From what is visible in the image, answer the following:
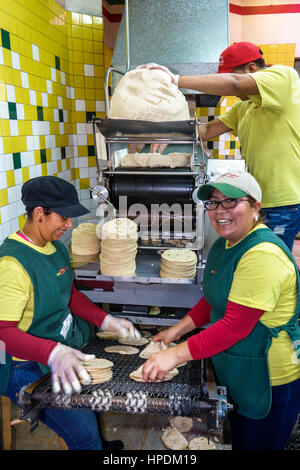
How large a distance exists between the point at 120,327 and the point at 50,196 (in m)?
0.78

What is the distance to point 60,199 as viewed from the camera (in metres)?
1.68

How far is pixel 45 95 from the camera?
3.25 m

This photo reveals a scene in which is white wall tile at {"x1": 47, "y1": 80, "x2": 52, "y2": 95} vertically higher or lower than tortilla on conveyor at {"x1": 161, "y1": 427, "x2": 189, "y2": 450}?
higher

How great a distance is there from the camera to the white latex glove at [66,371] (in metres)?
1.47

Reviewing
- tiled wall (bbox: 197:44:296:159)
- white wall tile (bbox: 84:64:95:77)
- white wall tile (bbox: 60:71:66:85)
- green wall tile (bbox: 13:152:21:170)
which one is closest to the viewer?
green wall tile (bbox: 13:152:21:170)

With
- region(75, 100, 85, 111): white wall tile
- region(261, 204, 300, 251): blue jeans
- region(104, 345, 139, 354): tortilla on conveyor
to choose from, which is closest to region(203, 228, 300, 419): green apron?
region(104, 345, 139, 354): tortilla on conveyor

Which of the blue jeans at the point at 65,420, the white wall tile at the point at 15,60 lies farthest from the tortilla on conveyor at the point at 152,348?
the white wall tile at the point at 15,60

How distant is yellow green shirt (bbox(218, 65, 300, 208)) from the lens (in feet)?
7.16

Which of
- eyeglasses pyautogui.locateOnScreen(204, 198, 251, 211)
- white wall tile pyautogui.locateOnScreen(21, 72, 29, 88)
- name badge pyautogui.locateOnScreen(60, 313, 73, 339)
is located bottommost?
name badge pyautogui.locateOnScreen(60, 313, 73, 339)

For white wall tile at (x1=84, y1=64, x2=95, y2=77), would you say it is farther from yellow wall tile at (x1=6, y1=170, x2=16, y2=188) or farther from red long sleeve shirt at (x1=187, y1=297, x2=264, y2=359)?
red long sleeve shirt at (x1=187, y1=297, x2=264, y2=359)

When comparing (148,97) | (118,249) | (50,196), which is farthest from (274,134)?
(50,196)

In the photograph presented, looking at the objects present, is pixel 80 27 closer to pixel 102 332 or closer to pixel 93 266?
pixel 93 266

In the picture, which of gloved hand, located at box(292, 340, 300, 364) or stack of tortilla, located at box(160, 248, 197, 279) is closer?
gloved hand, located at box(292, 340, 300, 364)

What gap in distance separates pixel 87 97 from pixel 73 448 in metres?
3.35
